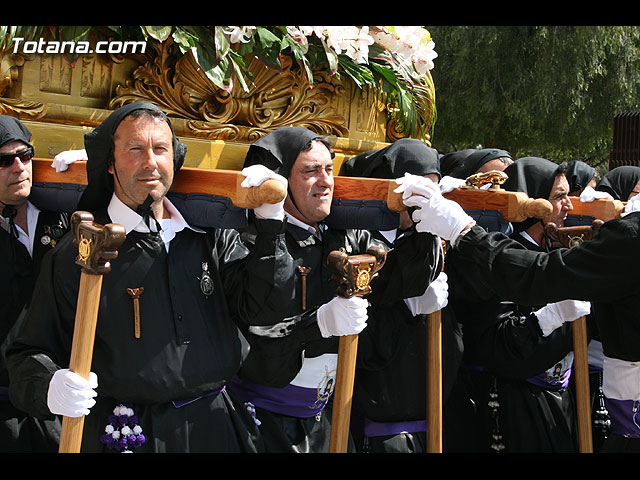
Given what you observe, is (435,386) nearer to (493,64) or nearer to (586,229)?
(586,229)

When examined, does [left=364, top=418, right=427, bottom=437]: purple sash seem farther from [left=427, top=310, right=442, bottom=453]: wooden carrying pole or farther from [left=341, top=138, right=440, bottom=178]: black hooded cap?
[left=341, top=138, right=440, bottom=178]: black hooded cap

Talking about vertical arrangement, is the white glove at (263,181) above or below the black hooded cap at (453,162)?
below

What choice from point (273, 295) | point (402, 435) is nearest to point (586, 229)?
point (402, 435)

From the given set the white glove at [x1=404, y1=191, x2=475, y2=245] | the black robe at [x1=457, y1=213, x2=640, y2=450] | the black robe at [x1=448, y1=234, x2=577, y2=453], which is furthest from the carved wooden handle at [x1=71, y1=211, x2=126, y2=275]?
the black robe at [x1=448, y1=234, x2=577, y2=453]

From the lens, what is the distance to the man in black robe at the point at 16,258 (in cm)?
329

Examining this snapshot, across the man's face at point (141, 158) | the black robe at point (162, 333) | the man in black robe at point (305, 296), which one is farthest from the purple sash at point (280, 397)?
the man's face at point (141, 158)

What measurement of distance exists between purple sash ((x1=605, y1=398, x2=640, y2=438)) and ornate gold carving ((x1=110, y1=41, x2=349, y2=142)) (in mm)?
1959

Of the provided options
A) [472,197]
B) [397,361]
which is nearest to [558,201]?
[472,197]

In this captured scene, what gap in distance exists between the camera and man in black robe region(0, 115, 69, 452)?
3.29 metres

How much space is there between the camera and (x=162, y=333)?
2.84 metres

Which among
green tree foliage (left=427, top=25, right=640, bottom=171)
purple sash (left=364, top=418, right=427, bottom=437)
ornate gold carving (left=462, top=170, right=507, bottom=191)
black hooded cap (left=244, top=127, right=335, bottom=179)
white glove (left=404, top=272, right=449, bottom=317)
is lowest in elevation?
purple sash (left=364, top=418, right=427, bottom=437)

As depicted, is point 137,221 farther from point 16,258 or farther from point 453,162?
point 453,162

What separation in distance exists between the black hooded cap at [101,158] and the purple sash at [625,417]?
2.33m

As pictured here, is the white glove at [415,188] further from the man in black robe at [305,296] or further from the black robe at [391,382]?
the black robe at [391,382]
